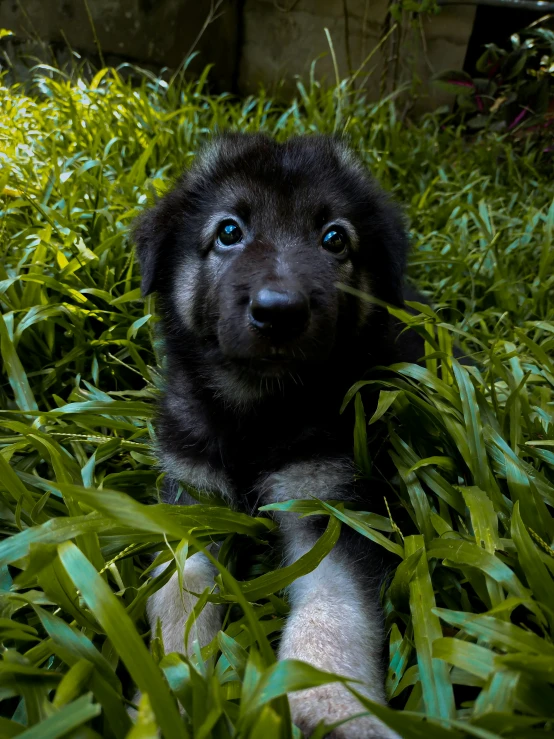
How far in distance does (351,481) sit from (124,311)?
5.06 ft

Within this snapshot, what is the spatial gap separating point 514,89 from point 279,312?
4.76 metres

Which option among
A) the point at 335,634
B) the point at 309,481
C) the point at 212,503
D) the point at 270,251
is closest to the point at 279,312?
the point at 270,251

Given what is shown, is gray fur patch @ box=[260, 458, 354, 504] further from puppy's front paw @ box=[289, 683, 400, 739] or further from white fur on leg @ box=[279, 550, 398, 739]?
puppy's front paw @ box=[289, 683, 400, 739]

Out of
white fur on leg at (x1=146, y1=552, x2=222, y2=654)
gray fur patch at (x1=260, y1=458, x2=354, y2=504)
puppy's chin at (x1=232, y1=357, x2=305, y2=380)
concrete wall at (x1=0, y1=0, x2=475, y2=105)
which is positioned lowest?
white fur on leg at (x1=146, y1=552, x2=222, y2=654)

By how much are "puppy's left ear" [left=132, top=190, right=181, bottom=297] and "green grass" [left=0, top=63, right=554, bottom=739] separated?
1.54 ft

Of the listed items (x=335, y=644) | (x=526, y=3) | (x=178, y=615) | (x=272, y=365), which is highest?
(x=526, y=3)

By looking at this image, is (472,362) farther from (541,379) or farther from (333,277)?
(333,277)

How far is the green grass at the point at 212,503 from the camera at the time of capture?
1.13 m

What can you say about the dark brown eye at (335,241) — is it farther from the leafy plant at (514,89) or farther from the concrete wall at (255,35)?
the concrete wall at (255,35)

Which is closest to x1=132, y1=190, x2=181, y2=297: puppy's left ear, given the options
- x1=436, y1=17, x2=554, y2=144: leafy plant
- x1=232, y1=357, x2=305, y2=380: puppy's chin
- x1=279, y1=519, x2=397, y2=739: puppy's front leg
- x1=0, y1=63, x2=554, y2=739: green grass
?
x1=0, y1=63, x2=554, y2=739: green grass

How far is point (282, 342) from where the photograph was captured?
1678 millimetres

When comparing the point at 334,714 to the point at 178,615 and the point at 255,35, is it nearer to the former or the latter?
the point at 178,615

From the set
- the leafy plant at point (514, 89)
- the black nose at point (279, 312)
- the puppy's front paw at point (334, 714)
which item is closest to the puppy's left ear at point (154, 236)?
the black nose at point (279, 312)

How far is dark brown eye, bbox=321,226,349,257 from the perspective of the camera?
2.11 meters
